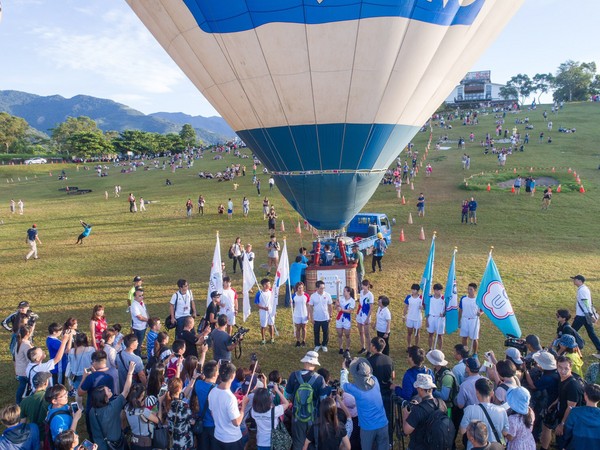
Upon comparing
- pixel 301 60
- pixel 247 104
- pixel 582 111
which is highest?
pixel 582 111

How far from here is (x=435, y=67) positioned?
9055 mm

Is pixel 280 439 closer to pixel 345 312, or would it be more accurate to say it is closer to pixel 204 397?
pixel 204 397

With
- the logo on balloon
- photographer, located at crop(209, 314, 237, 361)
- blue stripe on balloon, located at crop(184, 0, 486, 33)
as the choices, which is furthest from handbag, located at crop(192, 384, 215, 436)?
blue stripe on balloon, located at crop(184, 0, 486, 33)

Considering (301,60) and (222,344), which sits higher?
(301,60)

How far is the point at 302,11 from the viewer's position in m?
7.51

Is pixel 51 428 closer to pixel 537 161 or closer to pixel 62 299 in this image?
→ pixel 62 299

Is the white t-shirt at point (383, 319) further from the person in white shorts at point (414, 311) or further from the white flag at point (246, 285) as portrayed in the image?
the white flag at point (246, 285)

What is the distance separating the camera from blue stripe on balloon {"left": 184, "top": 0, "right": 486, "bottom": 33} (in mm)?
7488

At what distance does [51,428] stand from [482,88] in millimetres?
122150

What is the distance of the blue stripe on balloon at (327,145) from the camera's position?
915 cm

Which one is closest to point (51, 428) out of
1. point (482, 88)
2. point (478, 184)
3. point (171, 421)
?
point (171, 421)

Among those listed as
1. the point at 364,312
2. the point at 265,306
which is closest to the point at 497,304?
the point at 364,312

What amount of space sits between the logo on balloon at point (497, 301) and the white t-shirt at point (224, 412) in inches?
207

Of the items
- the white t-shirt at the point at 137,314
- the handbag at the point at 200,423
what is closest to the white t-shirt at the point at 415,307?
the handbag at the point at 200,423
